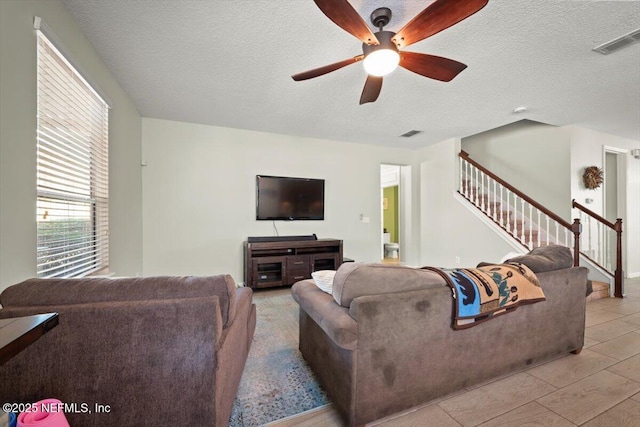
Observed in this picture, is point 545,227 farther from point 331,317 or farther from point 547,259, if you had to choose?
point 331,317

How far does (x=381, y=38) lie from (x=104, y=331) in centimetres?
215

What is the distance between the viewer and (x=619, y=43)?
2160 millimetres

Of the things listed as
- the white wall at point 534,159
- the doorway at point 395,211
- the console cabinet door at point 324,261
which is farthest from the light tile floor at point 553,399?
the doorway at point 395,211

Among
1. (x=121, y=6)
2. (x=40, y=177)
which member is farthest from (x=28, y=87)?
(x=121, y=6)

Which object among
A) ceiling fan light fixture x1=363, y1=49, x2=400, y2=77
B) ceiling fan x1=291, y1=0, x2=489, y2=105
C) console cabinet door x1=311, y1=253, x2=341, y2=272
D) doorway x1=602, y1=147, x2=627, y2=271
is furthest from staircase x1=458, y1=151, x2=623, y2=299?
ceiling fan light fixture x1=363, y1=49, x2=400, y2=77

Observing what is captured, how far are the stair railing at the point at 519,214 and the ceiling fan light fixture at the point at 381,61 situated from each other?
328 cm

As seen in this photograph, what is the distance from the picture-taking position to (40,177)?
1.59 meters

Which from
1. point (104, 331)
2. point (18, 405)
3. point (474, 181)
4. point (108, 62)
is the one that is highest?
point (108, 62)

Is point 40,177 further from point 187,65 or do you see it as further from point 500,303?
point 500,303

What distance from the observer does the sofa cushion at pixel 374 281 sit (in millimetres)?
1370

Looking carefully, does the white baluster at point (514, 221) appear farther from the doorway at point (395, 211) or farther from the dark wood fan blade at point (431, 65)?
the dark wood fan blade at point (431, 65)

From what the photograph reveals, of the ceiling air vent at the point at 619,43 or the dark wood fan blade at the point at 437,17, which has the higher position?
the ceiling air vent at the point at 619,43

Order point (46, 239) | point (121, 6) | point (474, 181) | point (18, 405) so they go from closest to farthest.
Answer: point (18, 405)
point (46, 239)
point (121, 6)
point (474, 181)

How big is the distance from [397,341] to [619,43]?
298 centimetres
